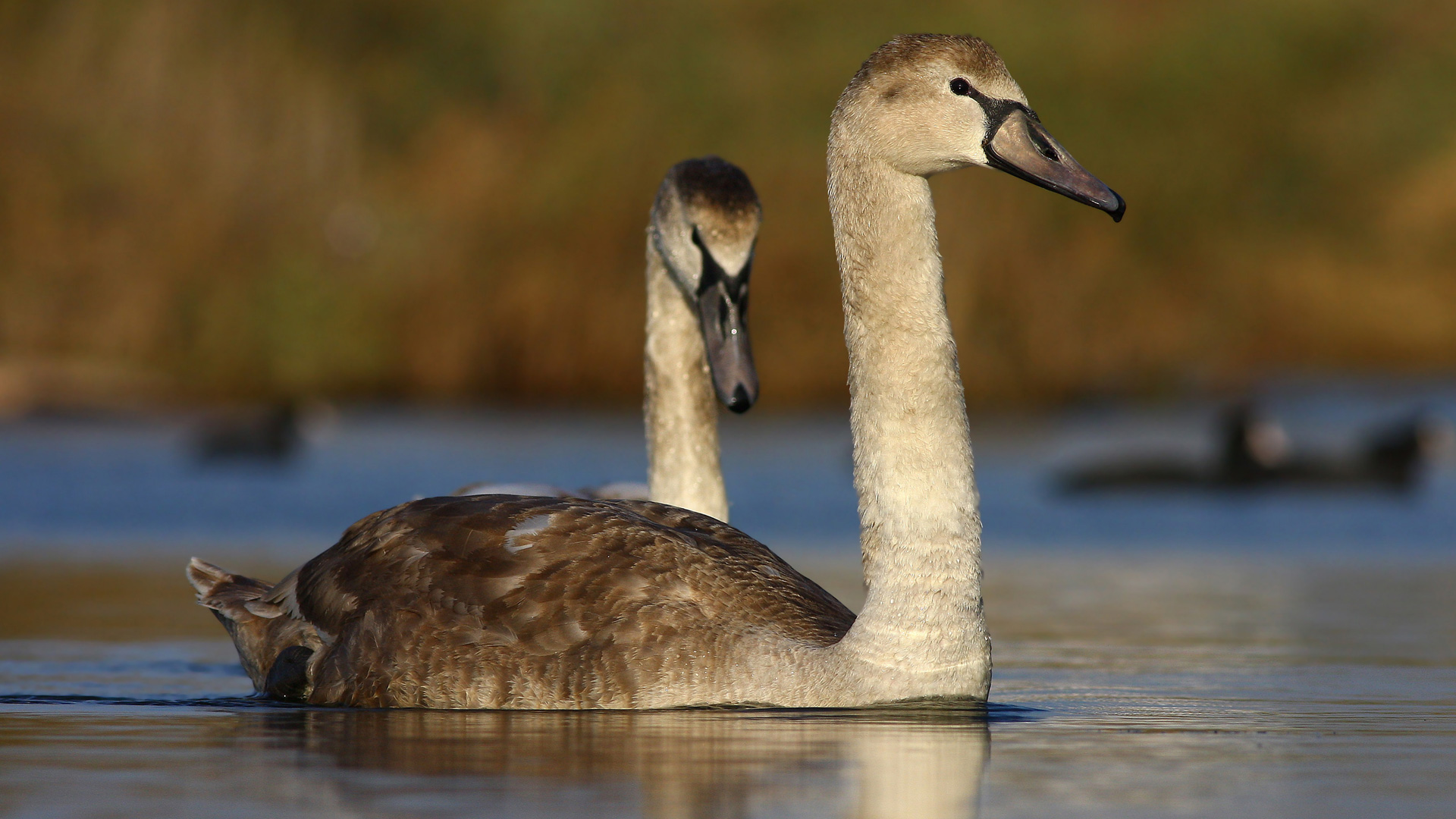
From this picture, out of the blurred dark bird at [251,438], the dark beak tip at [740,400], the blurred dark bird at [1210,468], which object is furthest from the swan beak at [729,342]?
the blurred dark bird at [251,438]

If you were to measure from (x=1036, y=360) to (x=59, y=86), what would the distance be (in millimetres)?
10790

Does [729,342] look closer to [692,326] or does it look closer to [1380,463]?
[692,326]

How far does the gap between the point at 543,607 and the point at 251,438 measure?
14838 mm

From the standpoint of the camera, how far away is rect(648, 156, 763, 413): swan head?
8477 mm

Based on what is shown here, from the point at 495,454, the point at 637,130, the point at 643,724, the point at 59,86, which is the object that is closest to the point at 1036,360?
the point at 637,130

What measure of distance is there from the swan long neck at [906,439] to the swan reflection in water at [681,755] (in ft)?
0.76

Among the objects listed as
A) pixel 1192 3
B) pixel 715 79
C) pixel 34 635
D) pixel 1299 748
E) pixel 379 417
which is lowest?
pixel 1299 748

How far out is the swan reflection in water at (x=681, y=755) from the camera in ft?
18.4

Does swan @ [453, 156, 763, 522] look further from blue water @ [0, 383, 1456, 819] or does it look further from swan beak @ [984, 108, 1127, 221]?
swan beak @ [984, 108, 1127, 221]

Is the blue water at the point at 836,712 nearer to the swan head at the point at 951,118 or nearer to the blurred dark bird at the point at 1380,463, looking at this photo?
the blurred dark bird at the point at 1380,463

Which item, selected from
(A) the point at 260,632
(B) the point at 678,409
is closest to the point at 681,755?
(A) the point at 260,632

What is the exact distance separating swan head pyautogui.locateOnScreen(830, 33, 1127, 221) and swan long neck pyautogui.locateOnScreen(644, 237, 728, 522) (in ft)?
7.15

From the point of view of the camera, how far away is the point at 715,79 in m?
27.9

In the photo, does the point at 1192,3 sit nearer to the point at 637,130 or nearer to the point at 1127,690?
the point at 637,130
